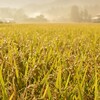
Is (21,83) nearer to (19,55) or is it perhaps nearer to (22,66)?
(22,66)

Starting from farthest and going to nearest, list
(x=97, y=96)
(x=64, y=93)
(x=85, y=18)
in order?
1. (x=85, y=18)
2. (x=64, y=93)
3. (x=97, y=96)

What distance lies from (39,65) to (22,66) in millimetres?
156

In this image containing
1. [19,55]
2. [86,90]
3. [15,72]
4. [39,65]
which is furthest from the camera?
[19,55]

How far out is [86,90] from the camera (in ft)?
4.73

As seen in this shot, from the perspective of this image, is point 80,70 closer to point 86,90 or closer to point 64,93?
point 86,90

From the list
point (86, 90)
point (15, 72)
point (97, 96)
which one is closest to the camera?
point (97, 96)

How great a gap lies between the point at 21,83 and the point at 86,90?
389 millimetres

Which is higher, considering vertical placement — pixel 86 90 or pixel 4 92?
pixel 4 92

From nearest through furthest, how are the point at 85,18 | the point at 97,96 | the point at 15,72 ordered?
the point at 97,96 < the point at 15,72 < the point at 85,18

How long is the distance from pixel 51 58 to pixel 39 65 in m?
0.32

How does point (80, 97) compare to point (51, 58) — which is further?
point (51, 58)

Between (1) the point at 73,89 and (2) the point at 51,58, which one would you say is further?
(2) the point at 51,58

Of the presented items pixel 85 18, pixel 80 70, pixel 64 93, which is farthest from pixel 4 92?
pixel 85 18

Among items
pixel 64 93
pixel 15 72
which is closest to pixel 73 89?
pixel 64 93
